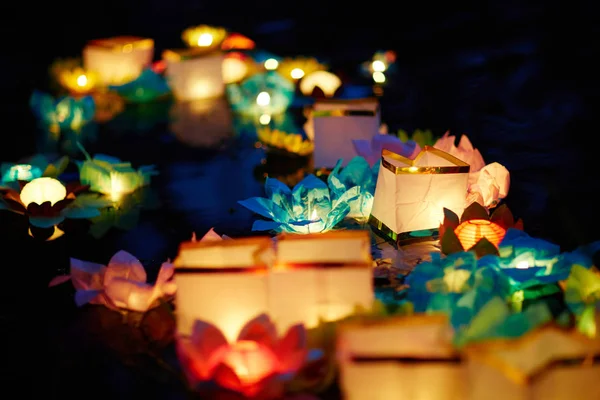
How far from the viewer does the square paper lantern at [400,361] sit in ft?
4.19

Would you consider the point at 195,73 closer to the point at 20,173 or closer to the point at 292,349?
the point at 20,173

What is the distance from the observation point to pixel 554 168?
260cm

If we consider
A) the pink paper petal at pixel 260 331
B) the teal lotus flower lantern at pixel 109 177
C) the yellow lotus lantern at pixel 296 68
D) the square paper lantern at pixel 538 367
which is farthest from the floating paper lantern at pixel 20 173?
the square paper lantern at pixel 538 367

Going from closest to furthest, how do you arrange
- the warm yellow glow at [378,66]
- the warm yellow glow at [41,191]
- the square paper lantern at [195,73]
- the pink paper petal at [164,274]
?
1. the pink paper petal at [164,274]
2. the warm yellow glow at [41,191]
3. the square paper lantern at [195,73]
4. the warm yellow glow at [378,66]

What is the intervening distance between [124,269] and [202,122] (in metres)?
1.65

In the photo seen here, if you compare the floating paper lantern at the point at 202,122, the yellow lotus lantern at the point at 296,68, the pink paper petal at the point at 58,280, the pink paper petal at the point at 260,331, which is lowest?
the pink paper petal at the point at 260,331

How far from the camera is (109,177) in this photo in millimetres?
2549

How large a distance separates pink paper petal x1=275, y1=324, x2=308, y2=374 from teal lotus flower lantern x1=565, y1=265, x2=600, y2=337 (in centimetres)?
53

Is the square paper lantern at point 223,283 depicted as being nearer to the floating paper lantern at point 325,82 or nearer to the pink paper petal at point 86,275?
the pink paper petal at point 86,275

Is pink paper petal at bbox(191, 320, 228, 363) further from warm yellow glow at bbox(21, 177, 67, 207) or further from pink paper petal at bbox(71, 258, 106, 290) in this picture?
warm yellow glow at bbox(21, 177, 67, 207)

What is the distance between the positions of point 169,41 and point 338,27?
103 cm

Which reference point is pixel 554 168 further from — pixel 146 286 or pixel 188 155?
pixel 146 286

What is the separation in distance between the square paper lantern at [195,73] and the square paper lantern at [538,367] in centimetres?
259

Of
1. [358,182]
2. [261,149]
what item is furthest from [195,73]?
[358,182]
